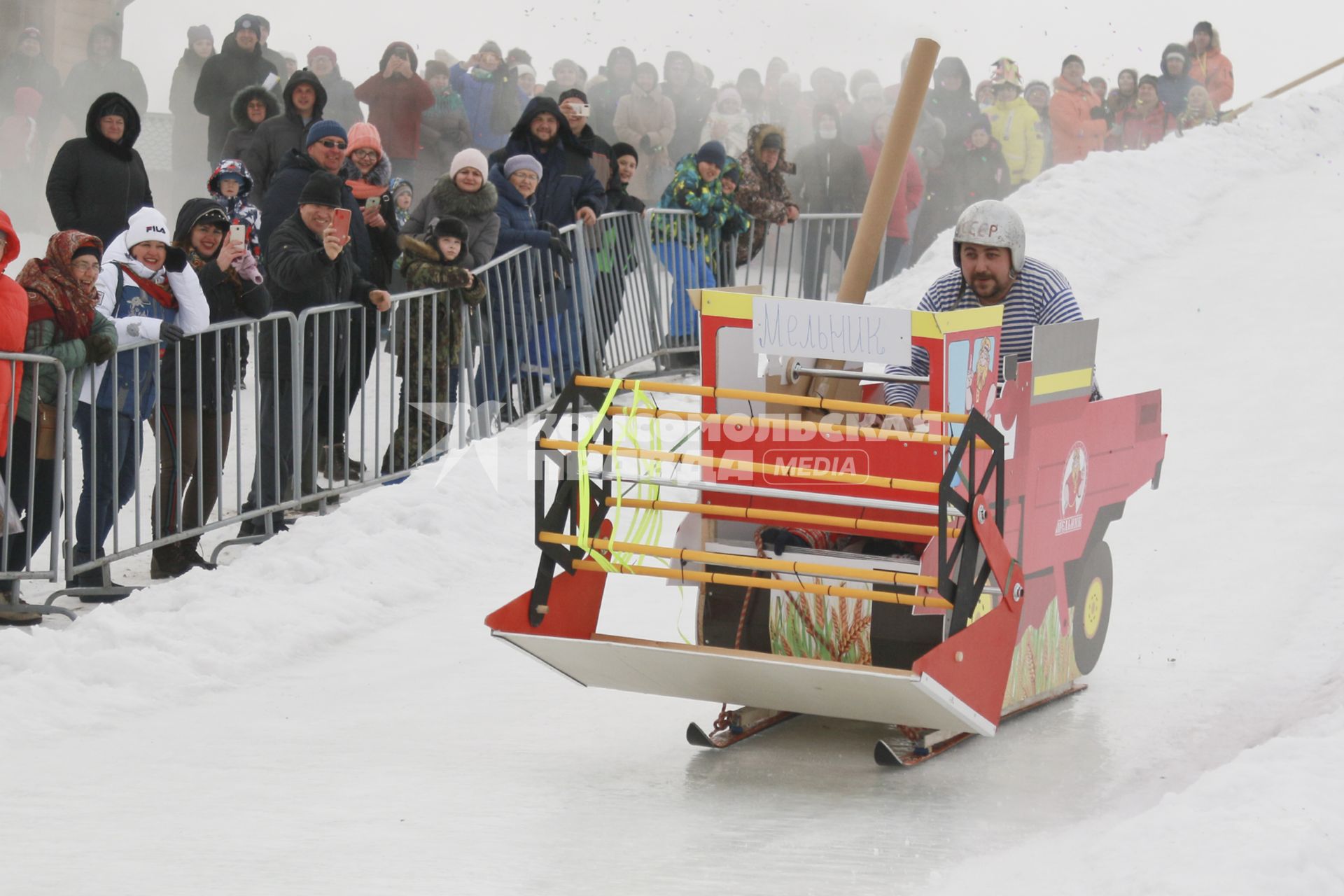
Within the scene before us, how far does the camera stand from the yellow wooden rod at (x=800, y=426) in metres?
5.23

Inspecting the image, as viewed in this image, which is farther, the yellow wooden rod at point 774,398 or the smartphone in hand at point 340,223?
the smartphone in hand at point 340,223

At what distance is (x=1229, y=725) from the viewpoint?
6.11 m

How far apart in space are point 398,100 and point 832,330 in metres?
9.84

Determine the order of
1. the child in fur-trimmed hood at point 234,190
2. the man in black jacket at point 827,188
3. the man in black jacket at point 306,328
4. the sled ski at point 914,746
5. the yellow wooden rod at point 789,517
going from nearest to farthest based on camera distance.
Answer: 1. the yellow wooden rod at point 789,517
2. the sled ski at point 914,746
3. the man in black jacket at point 306,328
4. the child in fur-trimmed hood at point 234,190
5. the man in black jacket at point 827,188

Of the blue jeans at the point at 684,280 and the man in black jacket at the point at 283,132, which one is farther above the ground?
the man in black jacket at the point at 283,132

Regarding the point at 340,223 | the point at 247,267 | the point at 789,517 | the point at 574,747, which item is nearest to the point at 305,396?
the point at 247,267

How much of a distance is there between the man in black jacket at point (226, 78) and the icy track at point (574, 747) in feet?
16.7

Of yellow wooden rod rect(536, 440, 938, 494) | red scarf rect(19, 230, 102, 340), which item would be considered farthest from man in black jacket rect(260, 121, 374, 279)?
yellow wooden rod rect(536, 440, 938, 494)

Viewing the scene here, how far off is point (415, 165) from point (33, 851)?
1085 cm

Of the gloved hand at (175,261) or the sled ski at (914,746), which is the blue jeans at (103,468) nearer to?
the gloved hand at (175,261)

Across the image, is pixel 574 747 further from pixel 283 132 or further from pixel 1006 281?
pixel 283 132

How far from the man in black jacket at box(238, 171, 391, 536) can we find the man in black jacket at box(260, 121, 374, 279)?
0.86ft

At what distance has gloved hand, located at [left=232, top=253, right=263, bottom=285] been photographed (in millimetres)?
8230

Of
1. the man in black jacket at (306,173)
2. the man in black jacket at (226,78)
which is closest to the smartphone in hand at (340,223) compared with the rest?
the man in black jacket at (306,173)
